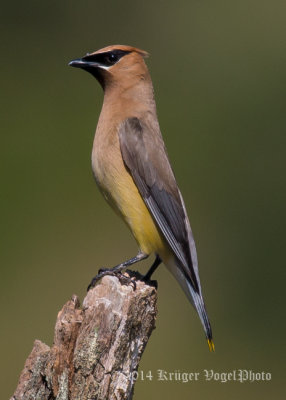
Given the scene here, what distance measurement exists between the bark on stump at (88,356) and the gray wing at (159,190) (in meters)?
1.02

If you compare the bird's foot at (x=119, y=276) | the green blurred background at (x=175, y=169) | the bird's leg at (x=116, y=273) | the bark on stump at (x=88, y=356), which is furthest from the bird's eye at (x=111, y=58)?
the green blurred background at (x=175, y=169)

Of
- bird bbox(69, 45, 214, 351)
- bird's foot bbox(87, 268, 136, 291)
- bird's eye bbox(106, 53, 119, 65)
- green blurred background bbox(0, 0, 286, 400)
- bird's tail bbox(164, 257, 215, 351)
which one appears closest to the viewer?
bird's foot bbox(87, 268, 136, 291)

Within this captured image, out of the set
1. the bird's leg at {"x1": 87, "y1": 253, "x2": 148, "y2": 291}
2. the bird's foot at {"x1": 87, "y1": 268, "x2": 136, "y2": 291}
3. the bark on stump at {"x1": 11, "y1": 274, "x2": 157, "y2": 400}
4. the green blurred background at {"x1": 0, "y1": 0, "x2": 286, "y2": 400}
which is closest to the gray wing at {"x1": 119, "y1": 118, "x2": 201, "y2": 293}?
the bird's leg at {"x1": 87, "y1": 253, "x2": 148, "y2": 291}

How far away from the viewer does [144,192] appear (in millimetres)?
6293

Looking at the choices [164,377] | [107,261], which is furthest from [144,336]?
[107,261]

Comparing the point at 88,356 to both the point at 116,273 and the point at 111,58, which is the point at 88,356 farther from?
the point at 111,58

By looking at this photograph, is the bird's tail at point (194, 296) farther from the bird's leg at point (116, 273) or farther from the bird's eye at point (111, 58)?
the bird's eye at point (111, 58)

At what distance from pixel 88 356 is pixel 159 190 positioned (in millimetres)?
1543

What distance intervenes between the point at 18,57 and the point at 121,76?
535cm

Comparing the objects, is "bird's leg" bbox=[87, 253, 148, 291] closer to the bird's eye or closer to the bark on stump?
the bark on stump

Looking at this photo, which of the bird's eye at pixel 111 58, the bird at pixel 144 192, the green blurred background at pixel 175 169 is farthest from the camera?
the green blurred background at pixel 175 169

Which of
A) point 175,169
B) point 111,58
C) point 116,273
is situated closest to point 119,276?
point 116,273

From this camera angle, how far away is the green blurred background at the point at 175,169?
8.99 m

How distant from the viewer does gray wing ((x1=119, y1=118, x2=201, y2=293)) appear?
20.5ft
